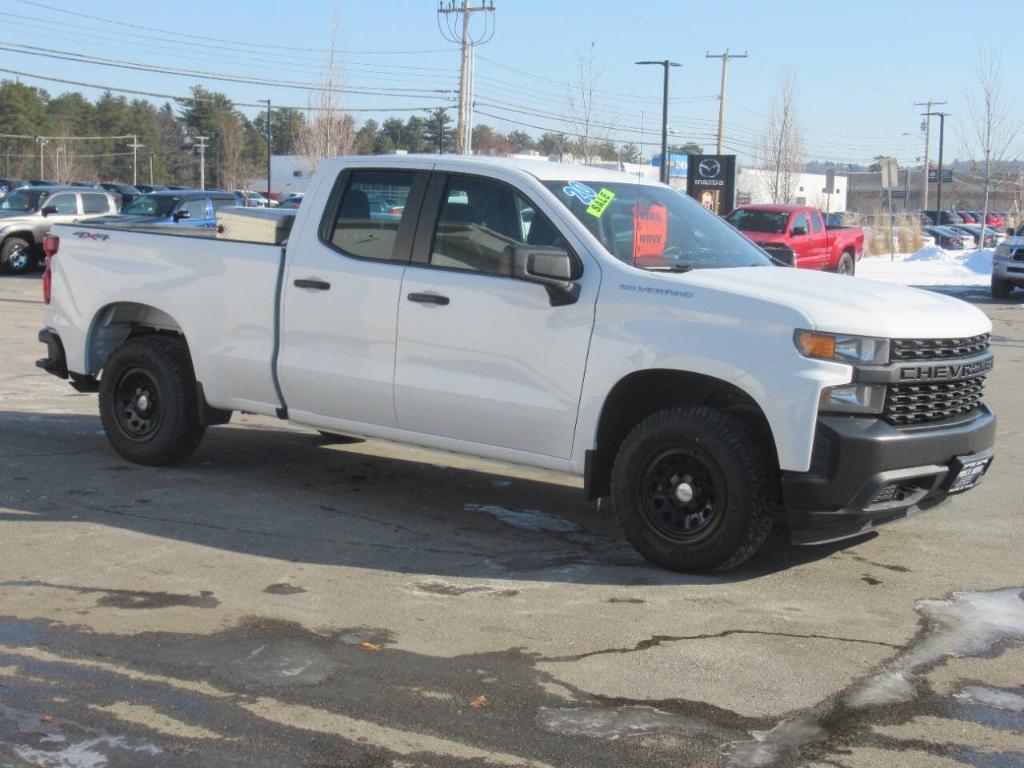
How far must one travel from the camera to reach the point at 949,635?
16.9ft

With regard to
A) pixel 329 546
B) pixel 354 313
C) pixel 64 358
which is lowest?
pixel 329 546

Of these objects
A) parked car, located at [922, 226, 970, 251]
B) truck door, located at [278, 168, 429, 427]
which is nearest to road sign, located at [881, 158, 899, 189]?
parked car, located at [922, 226, 970, 251]

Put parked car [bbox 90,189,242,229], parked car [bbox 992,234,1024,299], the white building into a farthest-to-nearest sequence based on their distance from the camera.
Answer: the white building, parked car [bbox 992,234,1024,299], parked car [bbox 90,189,242,229]

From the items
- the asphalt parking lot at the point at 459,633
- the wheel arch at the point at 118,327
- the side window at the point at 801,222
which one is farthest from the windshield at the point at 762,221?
the wheel arch at the point at 118,327

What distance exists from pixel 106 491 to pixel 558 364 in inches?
116

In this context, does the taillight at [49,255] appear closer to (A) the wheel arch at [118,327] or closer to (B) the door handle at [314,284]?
(A) the wheel arch at [118,327]

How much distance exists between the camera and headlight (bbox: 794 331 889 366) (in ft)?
17.6

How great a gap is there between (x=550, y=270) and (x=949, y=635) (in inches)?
94.1

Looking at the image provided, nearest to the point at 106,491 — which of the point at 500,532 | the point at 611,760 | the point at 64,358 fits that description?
the point at 64,358

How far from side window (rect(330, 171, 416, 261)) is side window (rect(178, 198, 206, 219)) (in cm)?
1662

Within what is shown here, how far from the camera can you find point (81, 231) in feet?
26.1

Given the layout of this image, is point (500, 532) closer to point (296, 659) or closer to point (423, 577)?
point (423, 577)

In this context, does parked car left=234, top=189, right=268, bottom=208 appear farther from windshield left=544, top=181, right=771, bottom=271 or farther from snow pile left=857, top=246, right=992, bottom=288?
windshield left=544, top=181, right=771, bottom=271

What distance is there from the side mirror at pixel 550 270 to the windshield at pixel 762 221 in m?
20.1
